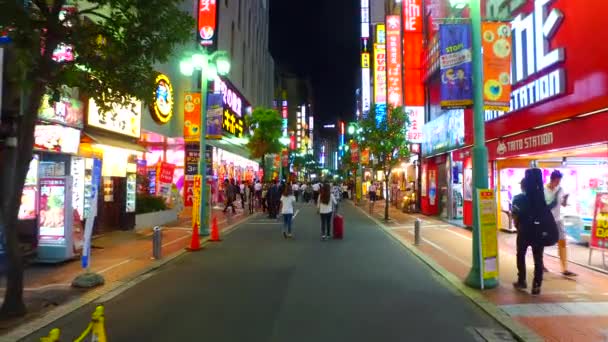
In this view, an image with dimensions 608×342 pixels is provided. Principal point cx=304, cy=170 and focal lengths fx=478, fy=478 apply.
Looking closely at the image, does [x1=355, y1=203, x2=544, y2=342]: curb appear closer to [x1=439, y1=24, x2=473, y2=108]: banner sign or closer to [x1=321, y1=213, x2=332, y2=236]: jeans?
[x1=439, y1=24, x2=473, y2=108]: banner sign

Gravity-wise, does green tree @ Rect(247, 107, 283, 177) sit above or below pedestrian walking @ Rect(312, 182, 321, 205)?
above

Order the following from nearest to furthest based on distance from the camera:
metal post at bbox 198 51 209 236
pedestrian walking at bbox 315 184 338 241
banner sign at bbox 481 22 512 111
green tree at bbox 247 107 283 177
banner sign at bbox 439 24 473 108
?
banner sign at bbox 439 24 473 108, banner sign at bbox 481 22 512 111, pedestrian walking at bbox 315 184 338 241, metal post at bbox 198 51 209 236, green tree at bbox 247 107 283 177

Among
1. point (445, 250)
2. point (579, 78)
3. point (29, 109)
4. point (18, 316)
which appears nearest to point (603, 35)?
point (579, 78)

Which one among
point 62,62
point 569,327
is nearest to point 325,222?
point 569,327

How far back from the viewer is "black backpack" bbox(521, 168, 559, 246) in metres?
7.80

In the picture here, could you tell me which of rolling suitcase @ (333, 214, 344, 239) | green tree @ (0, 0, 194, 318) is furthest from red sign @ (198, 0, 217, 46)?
green tree @ (0, 0, 194, 318)

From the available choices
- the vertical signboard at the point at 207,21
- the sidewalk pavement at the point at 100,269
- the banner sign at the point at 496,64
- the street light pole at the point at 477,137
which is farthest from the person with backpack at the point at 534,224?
the vertical signboard at the point at 207,21

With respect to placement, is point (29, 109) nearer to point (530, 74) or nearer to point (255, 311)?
point (255, 311)

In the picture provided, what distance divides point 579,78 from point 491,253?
5654 millimetres

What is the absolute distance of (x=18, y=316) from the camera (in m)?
6.64

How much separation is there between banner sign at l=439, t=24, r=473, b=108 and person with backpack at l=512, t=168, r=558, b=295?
6.21 ft

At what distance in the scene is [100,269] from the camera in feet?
33.7

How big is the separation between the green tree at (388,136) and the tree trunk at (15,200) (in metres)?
17.8

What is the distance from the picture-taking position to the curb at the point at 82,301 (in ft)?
19.8
